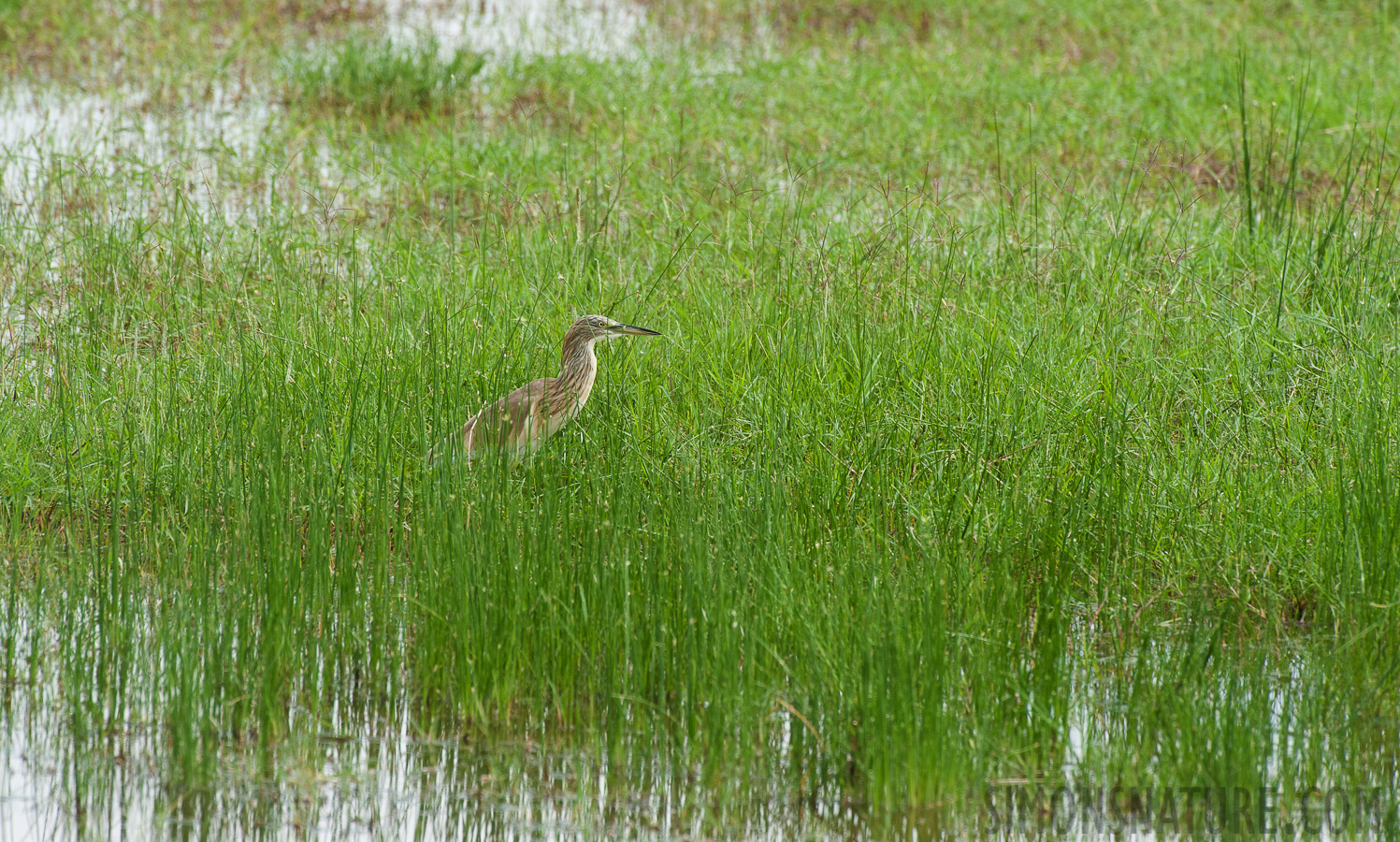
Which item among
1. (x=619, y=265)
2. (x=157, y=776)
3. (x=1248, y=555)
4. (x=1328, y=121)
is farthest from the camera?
(x=1328, y=121)

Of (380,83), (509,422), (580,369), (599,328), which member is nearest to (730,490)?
(509,422)

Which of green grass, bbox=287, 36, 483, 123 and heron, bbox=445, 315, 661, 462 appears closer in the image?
heron, bbox=445, 315, 661, 462

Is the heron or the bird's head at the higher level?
the bird's head

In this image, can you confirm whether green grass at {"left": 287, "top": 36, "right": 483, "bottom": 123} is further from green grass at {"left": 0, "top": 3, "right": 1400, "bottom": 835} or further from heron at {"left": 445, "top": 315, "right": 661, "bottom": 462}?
heron at {"left": 445, "top": 315, "right": 661, "bottom": 462}

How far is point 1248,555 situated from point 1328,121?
547cm

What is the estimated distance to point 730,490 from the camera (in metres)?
4.16

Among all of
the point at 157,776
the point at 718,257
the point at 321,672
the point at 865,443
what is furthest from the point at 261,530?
the point at 718,257

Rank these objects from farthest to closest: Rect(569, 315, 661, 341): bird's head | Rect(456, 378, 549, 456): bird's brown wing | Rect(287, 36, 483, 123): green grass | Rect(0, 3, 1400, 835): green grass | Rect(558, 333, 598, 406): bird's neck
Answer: Rect(287, 36, 483, 123): green grass
Rect(569, 315, 661, 341): bird's head
Rect(558, 333, 598, 406): bird's neck
Rect(456, 378, 549, 456): bird's brown wing
Rect(0, 3, 1400, 835): green grass

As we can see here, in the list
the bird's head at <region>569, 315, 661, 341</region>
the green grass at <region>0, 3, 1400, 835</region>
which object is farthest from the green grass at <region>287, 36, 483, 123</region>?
the bird's head at <region>569, 315, 661, 341</region>

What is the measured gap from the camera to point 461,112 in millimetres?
8969

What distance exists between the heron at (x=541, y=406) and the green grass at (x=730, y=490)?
9cm

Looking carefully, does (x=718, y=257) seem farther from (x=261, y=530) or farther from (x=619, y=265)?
(x=261, y=530)

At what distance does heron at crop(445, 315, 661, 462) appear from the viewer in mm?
4672

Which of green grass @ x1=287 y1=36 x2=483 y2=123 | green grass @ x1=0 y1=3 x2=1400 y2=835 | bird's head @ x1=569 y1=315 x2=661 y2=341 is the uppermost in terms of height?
green grass @ x1=287 y1=36 x2=483 y2=123
